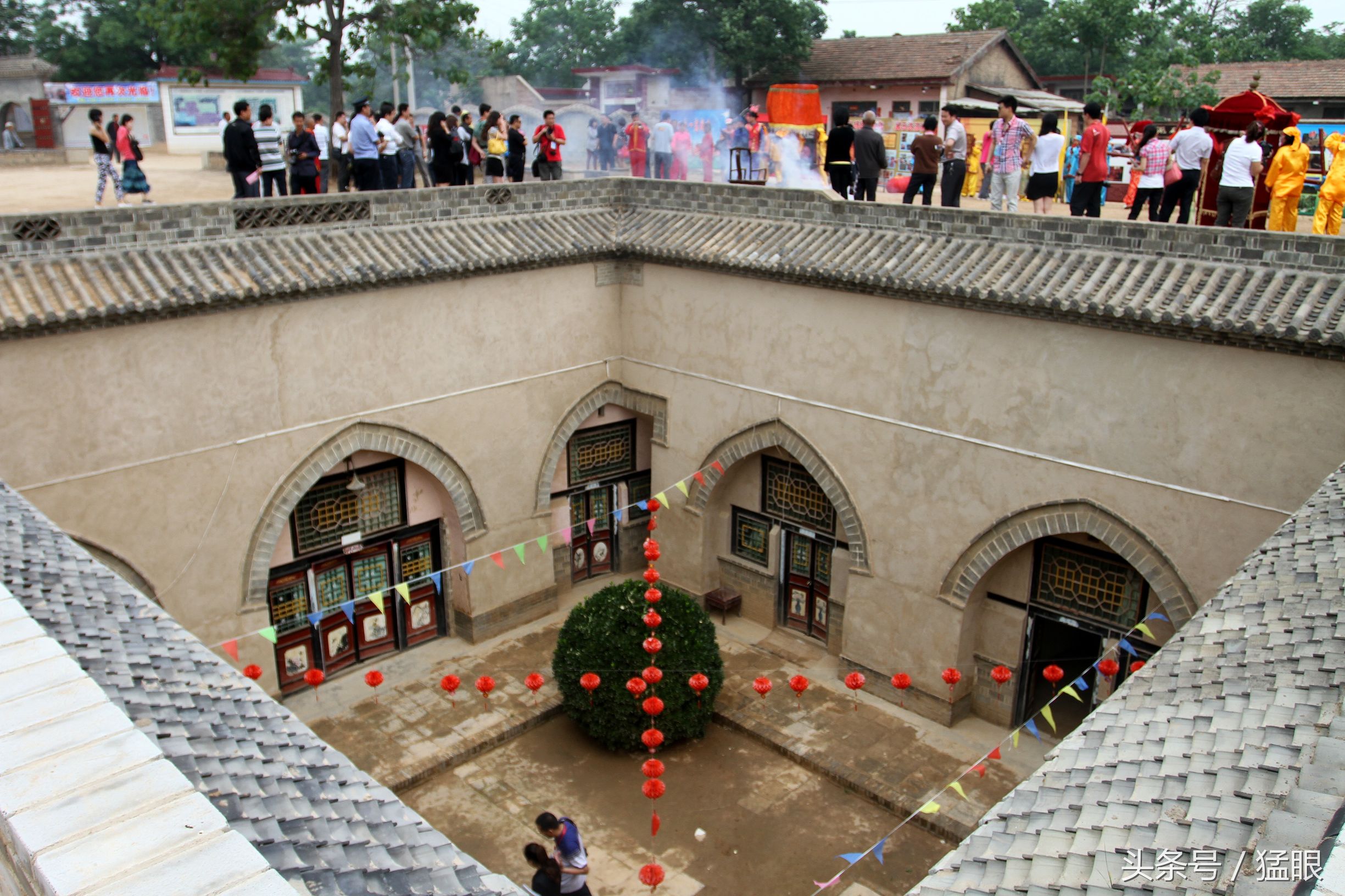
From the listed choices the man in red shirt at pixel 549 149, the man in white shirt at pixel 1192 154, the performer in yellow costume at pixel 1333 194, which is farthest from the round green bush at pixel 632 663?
the man in red shirt at pixel 549 149

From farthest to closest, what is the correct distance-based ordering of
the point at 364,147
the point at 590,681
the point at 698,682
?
1. the point at 364,147
2. the point at 698,682
3. the point at 590,681

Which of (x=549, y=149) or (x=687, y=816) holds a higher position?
(x=549, y=149)

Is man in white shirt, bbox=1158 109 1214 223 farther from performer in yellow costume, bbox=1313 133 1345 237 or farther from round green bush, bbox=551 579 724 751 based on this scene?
round green bush, bbox=551 579 724 751

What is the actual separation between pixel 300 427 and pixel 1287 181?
1122 cm

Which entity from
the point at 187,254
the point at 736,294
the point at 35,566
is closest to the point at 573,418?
the point at 736,294

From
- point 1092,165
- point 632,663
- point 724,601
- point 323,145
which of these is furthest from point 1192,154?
point 323,145

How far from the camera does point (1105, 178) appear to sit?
1318 cm

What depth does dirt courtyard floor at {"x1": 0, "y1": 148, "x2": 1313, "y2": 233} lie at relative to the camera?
1551cm

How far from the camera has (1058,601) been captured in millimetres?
12266

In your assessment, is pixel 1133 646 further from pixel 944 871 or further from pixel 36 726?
pixel 36 726

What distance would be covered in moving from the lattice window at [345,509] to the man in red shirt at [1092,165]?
9.07 meters

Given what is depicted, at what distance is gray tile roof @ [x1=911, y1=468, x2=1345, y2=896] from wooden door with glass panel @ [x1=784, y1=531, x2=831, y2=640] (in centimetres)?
830

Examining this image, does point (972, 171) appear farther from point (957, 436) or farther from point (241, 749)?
point (241, 749)

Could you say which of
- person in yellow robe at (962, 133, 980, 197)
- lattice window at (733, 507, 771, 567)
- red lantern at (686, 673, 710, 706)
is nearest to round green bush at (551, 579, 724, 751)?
red lantern at (686, 673, 710, 706)
